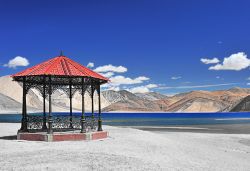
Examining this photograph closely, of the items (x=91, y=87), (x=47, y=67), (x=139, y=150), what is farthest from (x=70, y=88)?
(x=139, y=150)

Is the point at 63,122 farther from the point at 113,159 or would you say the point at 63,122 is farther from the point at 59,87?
the point at 113,159

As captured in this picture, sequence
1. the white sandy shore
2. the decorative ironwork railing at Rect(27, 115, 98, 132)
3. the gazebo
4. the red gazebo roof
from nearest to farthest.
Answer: the white sandy shore, the gazebo, the red gazebo roof, the decorative ironwork railing at Rect(27, 115, 98, 132)

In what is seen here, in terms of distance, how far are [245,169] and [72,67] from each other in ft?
41.2

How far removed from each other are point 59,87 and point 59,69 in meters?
3.63

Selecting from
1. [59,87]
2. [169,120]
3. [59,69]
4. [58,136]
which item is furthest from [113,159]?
[169,120]

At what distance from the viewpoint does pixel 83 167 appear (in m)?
13.5

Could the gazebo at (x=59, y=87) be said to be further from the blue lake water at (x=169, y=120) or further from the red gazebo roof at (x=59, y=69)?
the blue lake water at (x=169, y=120)

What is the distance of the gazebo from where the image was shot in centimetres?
2275

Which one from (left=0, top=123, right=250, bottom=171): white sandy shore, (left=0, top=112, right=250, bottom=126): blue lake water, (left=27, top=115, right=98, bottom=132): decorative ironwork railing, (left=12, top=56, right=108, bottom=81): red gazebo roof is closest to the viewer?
(left=0, top=123, right=250, bottom=171): white sandy shore

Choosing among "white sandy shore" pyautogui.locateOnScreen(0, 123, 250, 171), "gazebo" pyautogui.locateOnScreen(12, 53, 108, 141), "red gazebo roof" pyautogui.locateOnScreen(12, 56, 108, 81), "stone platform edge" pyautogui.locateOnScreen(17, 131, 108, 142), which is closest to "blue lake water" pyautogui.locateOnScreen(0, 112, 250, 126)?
"gazebo" pyautogui.locateOnScreen(12, 53, 108, 141)

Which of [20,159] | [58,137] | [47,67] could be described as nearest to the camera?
[20,159]

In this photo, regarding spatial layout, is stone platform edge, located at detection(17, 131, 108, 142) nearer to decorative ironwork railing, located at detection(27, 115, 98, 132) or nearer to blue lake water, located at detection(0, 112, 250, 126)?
decorative ironwork railing, located at detection(27, 115, 98, 132)

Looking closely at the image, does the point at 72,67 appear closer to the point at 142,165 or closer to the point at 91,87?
the point at 91,87

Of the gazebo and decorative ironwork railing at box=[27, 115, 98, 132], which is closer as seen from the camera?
the gazebo
